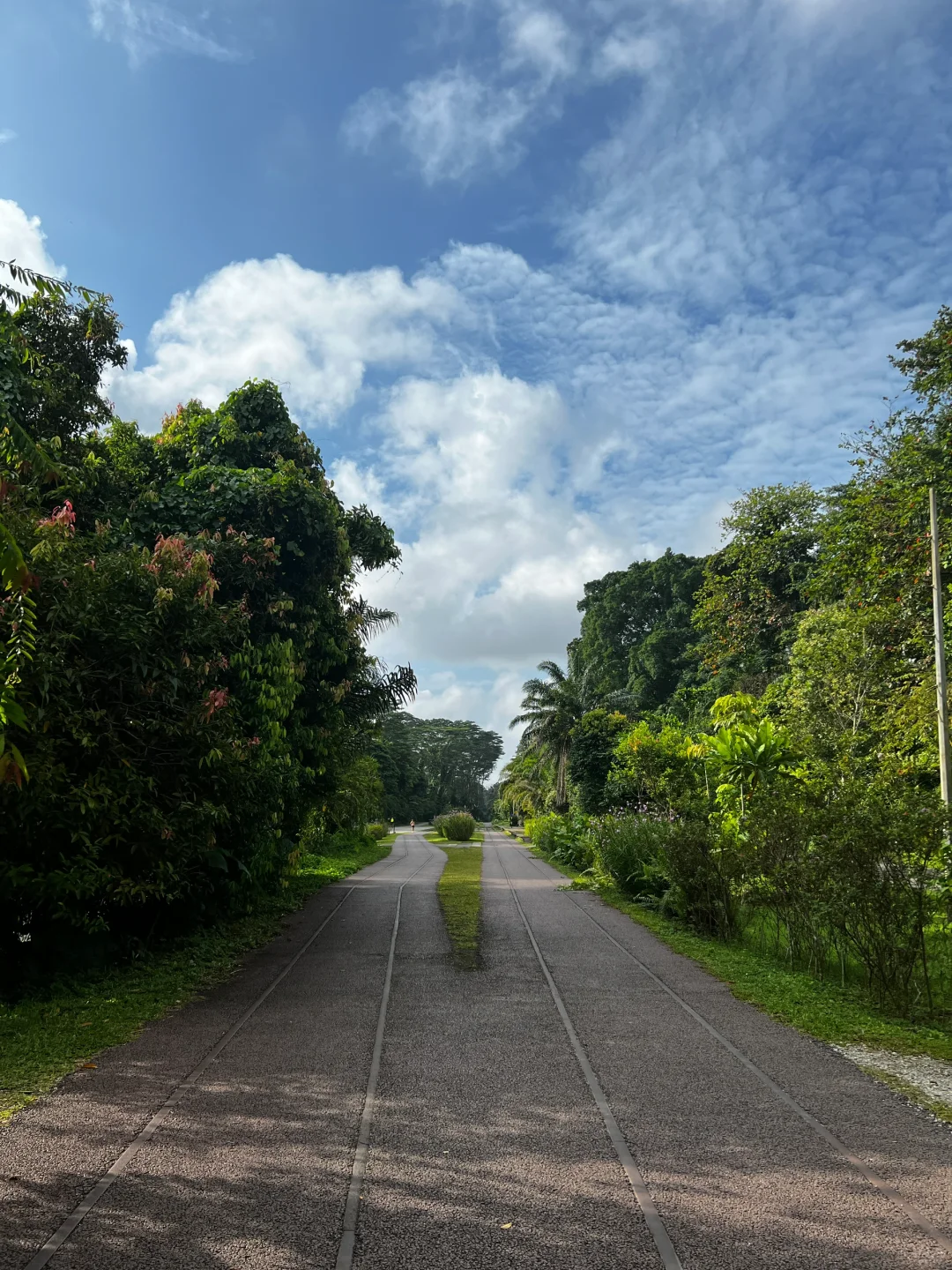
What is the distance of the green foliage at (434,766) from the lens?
7212 centimetres

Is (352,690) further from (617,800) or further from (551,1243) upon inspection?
(617,800)

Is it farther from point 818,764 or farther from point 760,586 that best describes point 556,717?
point 818,764

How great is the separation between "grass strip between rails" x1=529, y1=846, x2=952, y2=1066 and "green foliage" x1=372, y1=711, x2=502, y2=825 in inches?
2157

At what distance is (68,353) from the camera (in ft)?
48.8

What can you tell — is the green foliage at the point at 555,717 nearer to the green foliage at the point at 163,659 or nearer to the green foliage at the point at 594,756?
the green foliage at the point at 594,756

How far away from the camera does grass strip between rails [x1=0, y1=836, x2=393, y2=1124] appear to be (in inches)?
236

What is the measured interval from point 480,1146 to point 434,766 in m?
90.3

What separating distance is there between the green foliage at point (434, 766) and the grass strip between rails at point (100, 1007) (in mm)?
54611

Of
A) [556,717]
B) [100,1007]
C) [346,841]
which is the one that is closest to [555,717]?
[556,717]

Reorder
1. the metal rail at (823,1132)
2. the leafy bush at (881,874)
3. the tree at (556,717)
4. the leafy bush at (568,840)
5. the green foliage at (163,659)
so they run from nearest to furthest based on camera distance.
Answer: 1. the metal rail at (823,1132)
2. the green foliage at (163,659)
3. the leafy bush at (881,874)
4. the leafy bush at (568,840)
5. the tree at (556,717)

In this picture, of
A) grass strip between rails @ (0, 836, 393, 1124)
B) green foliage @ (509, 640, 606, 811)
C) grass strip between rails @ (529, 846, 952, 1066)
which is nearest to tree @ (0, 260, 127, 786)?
grass strip between rails @ (0, 836, 393, 1124)

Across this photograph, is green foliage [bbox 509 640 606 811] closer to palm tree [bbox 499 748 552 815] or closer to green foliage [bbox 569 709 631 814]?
palm tree [bbox 499 748 552 815]

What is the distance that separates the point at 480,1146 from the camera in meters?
4.66

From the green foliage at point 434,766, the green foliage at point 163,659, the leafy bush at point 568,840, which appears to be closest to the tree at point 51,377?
the green foliage at point 163,659
